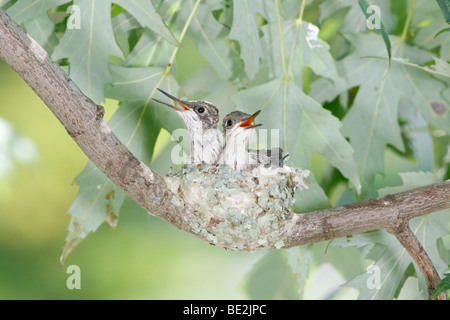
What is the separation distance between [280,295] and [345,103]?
1108mm

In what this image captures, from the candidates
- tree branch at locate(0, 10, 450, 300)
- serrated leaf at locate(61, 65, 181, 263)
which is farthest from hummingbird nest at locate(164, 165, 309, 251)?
serrated leaf at locate(61, 65, 181, 263)

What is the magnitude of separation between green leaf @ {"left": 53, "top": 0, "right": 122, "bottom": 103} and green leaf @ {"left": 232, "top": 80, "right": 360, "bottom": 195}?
45 centimetres

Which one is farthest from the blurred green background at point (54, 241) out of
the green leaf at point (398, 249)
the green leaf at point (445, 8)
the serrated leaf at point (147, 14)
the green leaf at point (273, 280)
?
the green leaf at point (445, 8)

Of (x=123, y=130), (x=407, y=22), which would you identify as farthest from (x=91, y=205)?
(x=407, y=22)

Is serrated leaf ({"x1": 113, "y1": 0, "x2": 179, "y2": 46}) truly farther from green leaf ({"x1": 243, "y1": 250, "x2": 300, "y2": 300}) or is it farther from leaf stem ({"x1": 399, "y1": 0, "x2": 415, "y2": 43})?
green leaf ({"x1": 243, "y1": 250, "x2": 300, "y2": 300})

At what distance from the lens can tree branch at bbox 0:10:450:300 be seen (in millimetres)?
1426

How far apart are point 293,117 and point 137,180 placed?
0.66 m

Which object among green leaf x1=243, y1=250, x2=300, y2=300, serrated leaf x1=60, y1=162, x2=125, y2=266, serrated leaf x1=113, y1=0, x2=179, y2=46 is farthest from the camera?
green leaf x1=243, y1=250, x2=300, y2=300

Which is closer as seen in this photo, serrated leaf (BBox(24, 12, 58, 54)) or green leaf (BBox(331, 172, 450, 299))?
serrated leaf (BBox(24, 12, 58, 54))

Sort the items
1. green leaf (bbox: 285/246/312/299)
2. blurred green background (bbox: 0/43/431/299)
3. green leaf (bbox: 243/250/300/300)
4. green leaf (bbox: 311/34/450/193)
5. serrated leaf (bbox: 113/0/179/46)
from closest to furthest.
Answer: serrated leaf (bbox: 113/0/179/46), green leaf (bbox: 285/246/312/299), green leaf (bbox: 311/34/450/193), green leaf (bbox: 243/250/300/300), blurred green background (bbox: 0/43/431/299)

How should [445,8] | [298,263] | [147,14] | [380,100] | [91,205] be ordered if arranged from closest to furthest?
[445,8] → [147,14] → [91,205] → [298,263] → [380,100]

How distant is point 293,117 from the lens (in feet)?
6.39

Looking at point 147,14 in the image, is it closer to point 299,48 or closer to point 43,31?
point 43,31

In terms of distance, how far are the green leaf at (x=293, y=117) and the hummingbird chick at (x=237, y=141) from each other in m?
0.11
